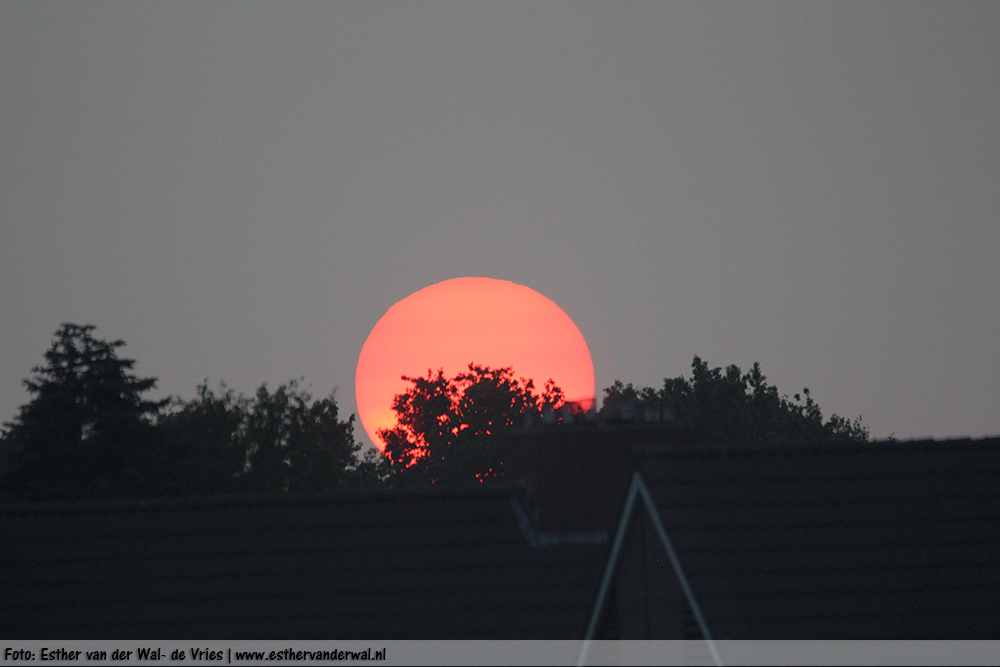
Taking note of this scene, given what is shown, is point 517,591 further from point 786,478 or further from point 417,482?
point 417,482

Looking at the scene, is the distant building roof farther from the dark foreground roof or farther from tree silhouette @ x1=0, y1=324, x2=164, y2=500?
tree silhouette @ x1=0, y1=324, x2=164, y2=500

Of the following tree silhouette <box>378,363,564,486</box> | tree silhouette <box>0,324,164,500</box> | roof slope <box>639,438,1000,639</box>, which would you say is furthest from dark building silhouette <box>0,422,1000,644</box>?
tree silhouette <box>378,363,564,486</box>

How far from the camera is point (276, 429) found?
221ft

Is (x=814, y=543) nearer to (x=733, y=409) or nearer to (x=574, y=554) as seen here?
(x=574, y=554)

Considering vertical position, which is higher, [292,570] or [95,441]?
[95,441]

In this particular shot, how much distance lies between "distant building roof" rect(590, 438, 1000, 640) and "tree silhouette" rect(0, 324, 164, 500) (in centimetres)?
3220

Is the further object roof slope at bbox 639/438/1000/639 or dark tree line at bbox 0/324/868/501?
dark tree line at bbox 0/324/868/501

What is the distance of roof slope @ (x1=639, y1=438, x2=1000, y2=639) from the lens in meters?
15.3

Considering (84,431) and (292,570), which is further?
(84,431)

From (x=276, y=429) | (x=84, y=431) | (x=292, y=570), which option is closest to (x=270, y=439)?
(x=276, y=429)

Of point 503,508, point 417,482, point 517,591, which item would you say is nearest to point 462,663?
point 517,591

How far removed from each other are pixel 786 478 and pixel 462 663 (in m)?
6.14

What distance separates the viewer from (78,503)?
1895 cm

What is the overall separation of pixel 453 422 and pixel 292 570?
83.6 metres
